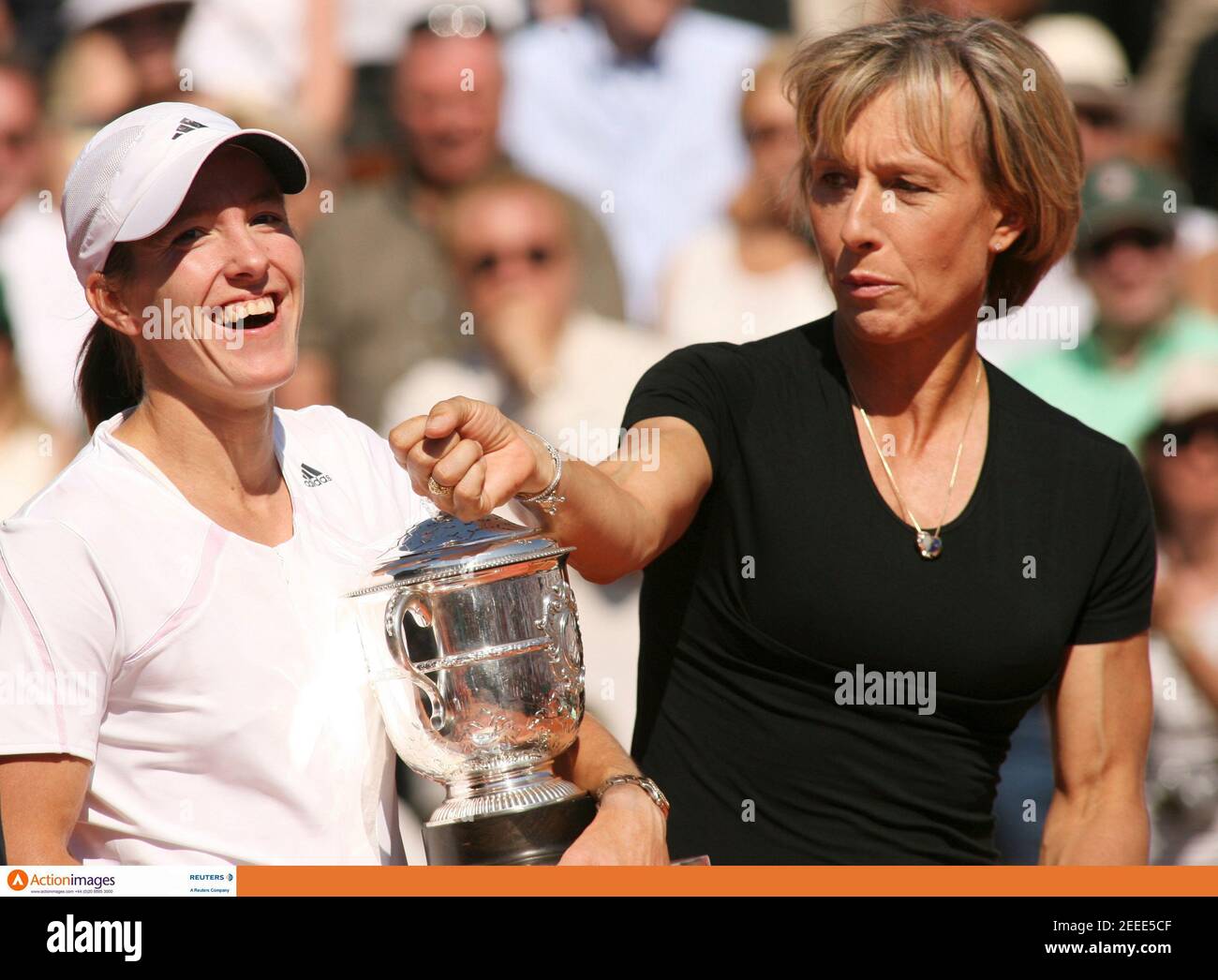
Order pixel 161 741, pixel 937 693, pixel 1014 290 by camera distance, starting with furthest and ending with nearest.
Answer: pixel 1014 290 → pixel 937 693 → pixel 161 741

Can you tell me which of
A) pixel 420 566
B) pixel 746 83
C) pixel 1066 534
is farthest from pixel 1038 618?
pixel 746 83

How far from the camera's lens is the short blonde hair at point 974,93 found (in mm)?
2119

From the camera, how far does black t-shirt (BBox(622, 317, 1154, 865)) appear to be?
6.88 feet

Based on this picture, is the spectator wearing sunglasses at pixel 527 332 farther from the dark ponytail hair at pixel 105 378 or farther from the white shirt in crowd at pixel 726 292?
the dark ponytail hair at pixel 105 378

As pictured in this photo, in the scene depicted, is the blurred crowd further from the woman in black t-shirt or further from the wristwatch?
the wristwatch

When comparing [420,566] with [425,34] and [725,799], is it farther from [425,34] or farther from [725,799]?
[425,34]

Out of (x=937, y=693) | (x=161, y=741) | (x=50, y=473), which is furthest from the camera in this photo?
(x=50, y=473)

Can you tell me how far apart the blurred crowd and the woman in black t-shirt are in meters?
1.46

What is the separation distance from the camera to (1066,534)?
2.20 m

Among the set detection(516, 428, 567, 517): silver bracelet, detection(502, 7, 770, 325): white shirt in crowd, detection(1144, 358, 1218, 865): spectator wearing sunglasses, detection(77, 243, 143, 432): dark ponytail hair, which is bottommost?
detection(1144, 358, 1218, 865): spectator wearing sunglasses

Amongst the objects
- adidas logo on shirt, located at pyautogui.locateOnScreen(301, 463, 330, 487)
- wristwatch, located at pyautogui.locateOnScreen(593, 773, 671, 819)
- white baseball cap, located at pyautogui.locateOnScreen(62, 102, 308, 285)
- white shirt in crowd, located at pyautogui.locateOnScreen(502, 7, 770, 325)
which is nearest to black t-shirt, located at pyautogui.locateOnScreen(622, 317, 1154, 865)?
wristwatch, located at pyautogui.locateOnScreen(593, 773, 671, 819)

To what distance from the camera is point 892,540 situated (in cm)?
213

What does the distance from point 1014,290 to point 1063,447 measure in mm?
283

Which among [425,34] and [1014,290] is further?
[425,34]
